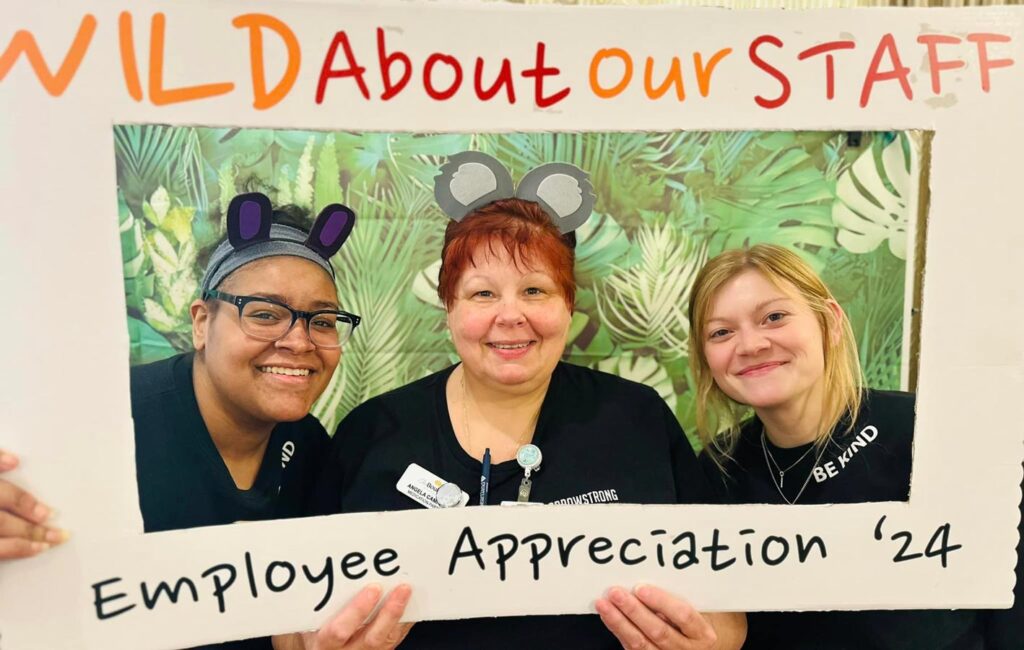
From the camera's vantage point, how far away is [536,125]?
2.44 feet

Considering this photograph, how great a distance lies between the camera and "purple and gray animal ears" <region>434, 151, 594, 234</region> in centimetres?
75

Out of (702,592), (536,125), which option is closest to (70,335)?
Answer: (536,125)

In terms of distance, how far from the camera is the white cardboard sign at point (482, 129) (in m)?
0.70

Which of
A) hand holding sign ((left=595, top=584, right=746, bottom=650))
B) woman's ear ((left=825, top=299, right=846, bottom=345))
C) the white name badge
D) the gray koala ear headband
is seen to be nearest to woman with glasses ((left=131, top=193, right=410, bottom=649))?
the gray koala ear headband

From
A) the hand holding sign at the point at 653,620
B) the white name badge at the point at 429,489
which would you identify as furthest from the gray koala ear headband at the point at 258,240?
the hand holding sign at the point at 653,620

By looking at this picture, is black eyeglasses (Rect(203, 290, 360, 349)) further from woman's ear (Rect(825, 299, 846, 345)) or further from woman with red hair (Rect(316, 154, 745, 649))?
woman's ear (Rect(825, 299, 846, 345))

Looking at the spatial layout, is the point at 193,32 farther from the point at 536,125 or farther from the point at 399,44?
the point at 536,125

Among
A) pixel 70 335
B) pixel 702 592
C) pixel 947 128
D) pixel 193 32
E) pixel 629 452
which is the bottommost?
pixel 702 592

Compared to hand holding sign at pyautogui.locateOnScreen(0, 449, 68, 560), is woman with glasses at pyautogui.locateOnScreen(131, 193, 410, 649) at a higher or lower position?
higher

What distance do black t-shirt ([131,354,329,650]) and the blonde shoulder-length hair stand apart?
48 cm

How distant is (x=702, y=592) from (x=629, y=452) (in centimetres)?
19

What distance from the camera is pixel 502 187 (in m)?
0.75

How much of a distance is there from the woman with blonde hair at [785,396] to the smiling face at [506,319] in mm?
178

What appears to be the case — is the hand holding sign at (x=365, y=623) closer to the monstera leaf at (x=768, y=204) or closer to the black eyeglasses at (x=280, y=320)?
the black eyeglasses at (x=280, y=320)
